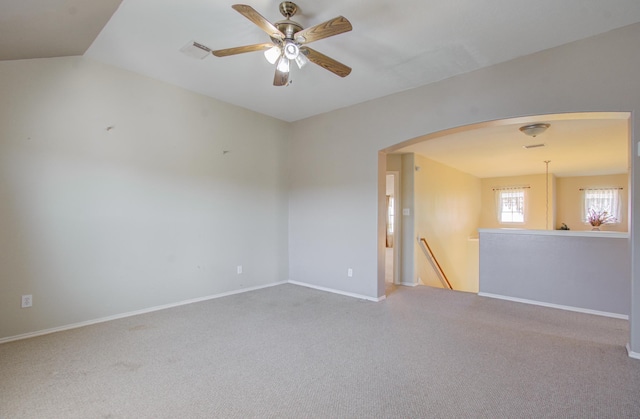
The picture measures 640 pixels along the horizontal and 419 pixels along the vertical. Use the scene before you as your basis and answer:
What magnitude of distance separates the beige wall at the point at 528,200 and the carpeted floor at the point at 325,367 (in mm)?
6031

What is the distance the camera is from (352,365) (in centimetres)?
243

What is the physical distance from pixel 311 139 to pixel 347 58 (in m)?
2.04

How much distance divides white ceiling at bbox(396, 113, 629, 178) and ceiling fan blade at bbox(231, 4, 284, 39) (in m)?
2.53

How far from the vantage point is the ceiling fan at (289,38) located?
2068 mm

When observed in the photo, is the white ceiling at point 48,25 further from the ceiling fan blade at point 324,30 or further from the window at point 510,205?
the window at point 510,205

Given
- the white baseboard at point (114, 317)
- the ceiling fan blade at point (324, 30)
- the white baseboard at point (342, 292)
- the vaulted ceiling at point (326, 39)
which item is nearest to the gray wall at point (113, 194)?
the white baseboard at point (114, 317)

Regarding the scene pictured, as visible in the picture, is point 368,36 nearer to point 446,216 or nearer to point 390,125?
point 390,125

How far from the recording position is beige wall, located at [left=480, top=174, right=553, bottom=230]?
28.5ft

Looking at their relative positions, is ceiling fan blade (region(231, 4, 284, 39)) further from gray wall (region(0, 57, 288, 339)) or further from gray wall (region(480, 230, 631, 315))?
gray wall (region(480, 230, 631, 315))

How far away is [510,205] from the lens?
9227 mm

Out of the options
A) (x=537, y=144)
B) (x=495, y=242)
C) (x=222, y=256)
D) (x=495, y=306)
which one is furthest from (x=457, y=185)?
(x=222, y=256)

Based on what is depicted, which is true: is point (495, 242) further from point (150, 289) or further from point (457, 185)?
point (150, 289)

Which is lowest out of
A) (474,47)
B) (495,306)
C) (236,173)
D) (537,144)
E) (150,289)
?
(495,306)

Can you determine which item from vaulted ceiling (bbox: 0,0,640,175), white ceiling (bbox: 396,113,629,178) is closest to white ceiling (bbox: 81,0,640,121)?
vaulted ceiling (bbox: 0,0,640,175)
